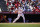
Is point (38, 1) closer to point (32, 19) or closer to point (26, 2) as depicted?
point (26, 2)

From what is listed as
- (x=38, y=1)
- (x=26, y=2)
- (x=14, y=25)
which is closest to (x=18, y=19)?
(x=14, y=25)

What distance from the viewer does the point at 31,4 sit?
2.37m

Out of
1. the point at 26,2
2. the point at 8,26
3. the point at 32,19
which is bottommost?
the point at 8,26

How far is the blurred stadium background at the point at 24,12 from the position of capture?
230 centimetres

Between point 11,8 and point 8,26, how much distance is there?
55 centimetres

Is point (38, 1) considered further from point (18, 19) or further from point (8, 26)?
point (8, 26)

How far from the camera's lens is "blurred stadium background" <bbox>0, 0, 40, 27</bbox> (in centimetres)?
230

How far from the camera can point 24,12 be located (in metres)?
2.33

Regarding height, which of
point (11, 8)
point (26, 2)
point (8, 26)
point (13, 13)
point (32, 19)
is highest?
point (26, 2)

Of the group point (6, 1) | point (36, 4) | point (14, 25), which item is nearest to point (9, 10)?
point (6, 1)

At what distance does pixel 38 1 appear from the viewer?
7.72 feet

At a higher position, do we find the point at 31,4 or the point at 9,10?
the point at 31,4

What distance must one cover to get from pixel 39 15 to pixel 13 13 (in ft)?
2.53

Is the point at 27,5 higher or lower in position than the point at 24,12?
higher
